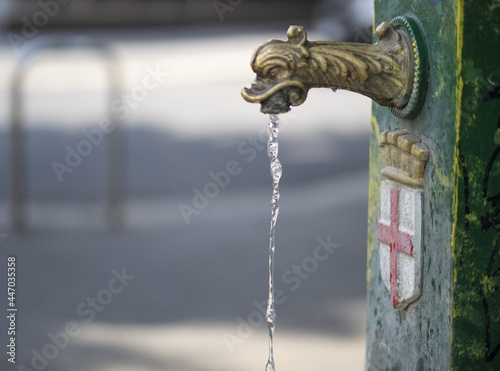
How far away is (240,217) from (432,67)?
3.45 meters

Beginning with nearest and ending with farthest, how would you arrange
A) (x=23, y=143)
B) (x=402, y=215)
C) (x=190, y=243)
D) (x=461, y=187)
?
1. (x=461, y=187)
2. (x=402, y=215)
3. (x=190, y=243)
4. (x=23, y=143)

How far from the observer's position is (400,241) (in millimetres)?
1117

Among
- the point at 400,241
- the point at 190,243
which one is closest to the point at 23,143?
the point at 190,243

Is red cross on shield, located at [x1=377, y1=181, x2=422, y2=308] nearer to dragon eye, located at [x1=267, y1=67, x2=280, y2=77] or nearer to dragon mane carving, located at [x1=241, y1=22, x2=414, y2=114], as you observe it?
dragon mane carving, located at [x1=241, y1=22, x2=414, y2=114]

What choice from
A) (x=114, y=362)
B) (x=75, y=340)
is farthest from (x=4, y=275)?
(x=114, y=362)

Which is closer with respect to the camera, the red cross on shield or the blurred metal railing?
the red cross on shield

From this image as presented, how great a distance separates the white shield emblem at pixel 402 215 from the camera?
42.0 inches

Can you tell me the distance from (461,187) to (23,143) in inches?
141

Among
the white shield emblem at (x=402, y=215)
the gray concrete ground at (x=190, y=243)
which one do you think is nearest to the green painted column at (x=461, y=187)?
the white shield emblem at (x=402, y=215)

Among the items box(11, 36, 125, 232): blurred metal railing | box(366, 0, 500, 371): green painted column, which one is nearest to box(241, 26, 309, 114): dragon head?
box(366, 0, 500, 371): green painted column

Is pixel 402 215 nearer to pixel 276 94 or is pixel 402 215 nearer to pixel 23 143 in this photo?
pixel 276 94

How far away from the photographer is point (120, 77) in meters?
4.43

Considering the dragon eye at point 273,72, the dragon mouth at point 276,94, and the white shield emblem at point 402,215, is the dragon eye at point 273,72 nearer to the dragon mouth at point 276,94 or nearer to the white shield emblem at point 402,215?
the dragon mouth at point 276,94

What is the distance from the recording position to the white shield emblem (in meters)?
1.07
